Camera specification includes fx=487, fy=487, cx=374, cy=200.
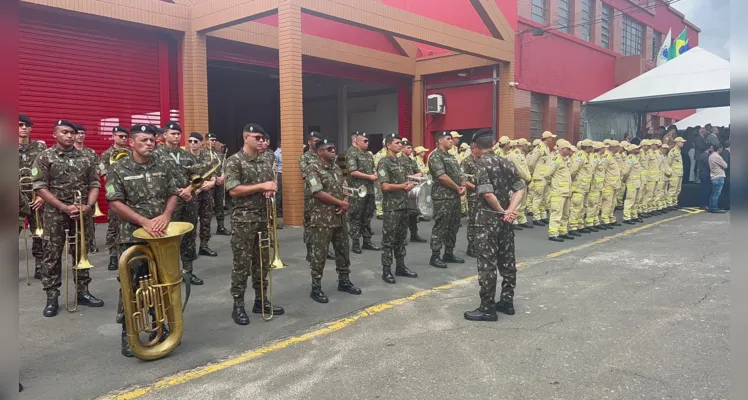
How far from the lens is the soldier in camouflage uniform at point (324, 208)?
5625 millimetres

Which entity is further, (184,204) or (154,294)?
(184,204)

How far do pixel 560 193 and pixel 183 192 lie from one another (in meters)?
7.52

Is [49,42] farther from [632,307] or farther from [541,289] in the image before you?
[632,307]

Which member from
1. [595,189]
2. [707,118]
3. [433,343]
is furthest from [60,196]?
[707,118]

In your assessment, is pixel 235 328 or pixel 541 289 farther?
pixel 541 289

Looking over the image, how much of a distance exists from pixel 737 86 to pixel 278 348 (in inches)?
161

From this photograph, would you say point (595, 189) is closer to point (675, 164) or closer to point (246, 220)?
point (675, 164)

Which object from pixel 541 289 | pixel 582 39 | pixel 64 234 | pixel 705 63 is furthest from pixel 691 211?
pixel 64 234

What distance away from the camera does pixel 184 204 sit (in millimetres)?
6637

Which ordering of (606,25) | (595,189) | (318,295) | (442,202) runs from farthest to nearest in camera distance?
(606,25), (595,189), (442,202), (318,295)

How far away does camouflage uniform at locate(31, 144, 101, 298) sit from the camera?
207 inches

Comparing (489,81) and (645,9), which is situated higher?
(645,9)

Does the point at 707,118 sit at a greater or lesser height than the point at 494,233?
greater

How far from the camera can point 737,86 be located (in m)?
0.97
